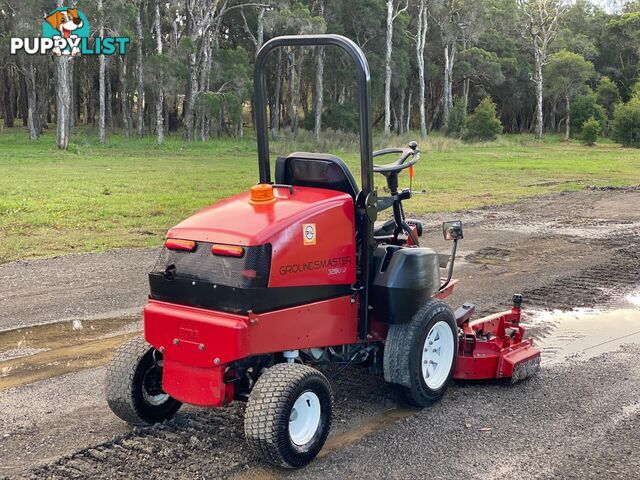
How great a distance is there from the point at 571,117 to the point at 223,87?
2657 cm

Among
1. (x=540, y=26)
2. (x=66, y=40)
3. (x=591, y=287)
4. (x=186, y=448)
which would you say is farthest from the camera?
(x=540, y=26)

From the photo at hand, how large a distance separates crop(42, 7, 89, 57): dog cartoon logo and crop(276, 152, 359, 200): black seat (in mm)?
32111

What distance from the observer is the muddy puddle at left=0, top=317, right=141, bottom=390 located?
5.62 metres

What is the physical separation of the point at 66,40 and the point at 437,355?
1361 inches

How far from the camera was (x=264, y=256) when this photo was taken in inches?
153

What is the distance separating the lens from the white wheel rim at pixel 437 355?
4.87 meters

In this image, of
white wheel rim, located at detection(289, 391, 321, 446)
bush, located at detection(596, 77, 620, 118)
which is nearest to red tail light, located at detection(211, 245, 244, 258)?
white wheel rim, located at detection(289, 391, 321, 446)

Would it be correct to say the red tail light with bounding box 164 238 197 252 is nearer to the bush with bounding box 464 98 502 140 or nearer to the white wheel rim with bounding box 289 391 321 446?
the white wheel rim with bounding box 289 391 321 446

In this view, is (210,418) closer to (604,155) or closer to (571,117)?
(604,155)

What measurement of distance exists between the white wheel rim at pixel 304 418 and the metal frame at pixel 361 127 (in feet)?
2.28

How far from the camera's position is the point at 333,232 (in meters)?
4.24

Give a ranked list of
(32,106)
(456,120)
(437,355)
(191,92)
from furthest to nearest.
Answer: (456,120), (191,92), (32,106), (437,355)

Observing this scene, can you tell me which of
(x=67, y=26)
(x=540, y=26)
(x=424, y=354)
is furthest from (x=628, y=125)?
(x=424, y=354)

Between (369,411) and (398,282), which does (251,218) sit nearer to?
(398,282)
